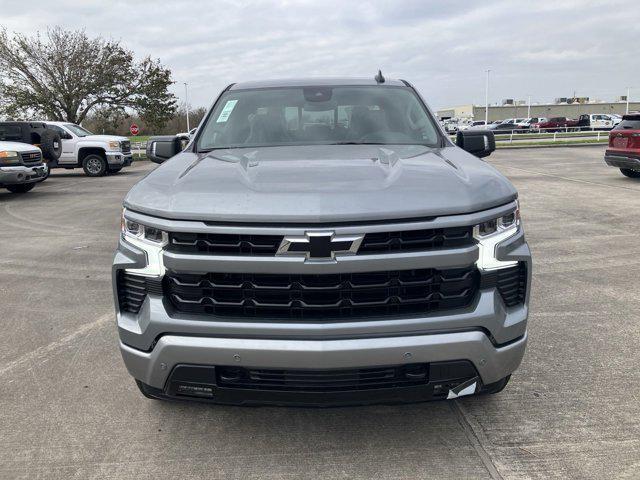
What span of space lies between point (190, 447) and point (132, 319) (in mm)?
757

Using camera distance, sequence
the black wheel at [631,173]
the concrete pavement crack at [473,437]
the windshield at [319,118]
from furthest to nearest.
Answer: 1. the black wheel at [631,173]
2. the windshield at [319,118]
3. the concrete pavement crack at [473,437]

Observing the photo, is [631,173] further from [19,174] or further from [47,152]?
[47,152]

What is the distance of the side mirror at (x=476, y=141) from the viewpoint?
4006mm

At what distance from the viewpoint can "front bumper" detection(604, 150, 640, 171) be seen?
1284cm

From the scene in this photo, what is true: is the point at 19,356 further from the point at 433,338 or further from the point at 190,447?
the point at 433,338

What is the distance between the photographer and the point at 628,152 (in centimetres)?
1294

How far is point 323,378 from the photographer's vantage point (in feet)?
7.89

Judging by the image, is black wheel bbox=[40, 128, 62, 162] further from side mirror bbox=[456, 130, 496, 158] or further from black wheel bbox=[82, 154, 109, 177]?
side mirror bbox=[456, 130, 496, 158]

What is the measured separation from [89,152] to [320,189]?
18.4 metres

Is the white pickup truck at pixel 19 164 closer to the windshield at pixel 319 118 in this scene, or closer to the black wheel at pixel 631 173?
the windshield at pixel 319 118

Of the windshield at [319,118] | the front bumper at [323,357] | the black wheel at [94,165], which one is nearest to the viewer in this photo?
the front bumper at [323,357]

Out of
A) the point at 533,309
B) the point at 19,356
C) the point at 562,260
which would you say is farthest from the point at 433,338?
the point at 562,260

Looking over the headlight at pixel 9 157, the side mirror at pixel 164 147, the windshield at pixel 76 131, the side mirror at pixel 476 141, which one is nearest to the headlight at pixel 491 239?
the side mirror at pixel 476 141

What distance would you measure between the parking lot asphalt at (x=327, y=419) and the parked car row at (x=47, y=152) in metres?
8.15
